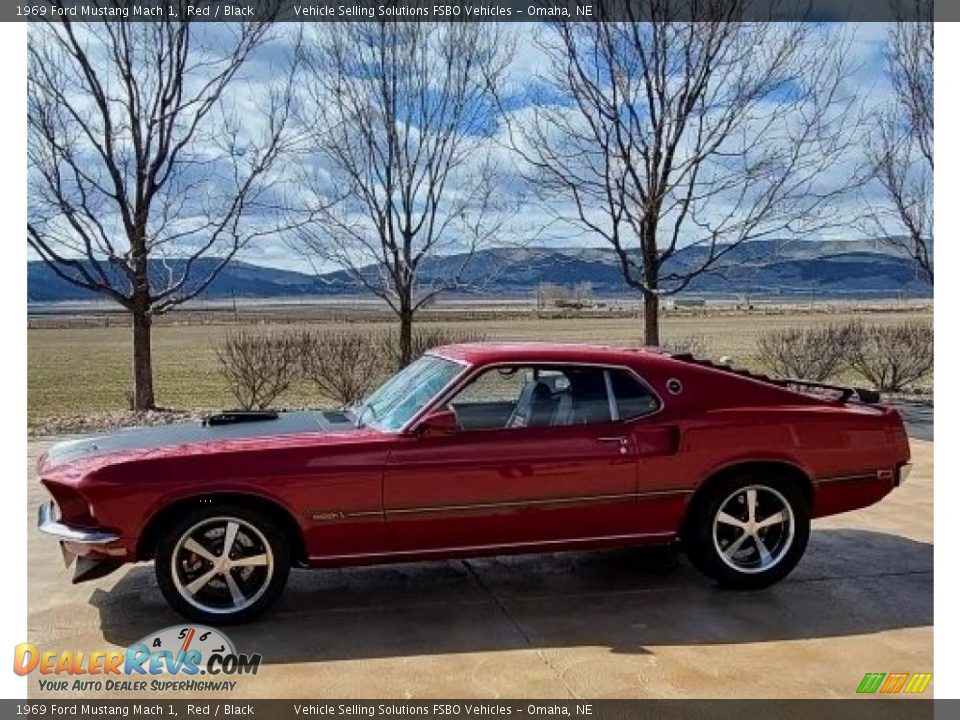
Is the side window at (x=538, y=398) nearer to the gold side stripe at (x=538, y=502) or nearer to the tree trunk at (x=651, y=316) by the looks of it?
the gold side stripe at (x=538, y=502)

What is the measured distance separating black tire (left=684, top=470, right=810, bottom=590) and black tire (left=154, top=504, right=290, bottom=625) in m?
2.38

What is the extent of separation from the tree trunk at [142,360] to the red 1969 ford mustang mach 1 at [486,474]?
306 inches

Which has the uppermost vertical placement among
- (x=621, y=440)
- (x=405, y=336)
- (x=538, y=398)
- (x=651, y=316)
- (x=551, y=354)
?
(x=651, y=316)

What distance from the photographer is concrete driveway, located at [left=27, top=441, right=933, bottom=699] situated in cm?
394

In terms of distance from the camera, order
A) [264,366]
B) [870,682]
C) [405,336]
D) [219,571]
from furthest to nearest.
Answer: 1. [264,366]
2. [405,336]
3. [219,571]
4. [870,682]

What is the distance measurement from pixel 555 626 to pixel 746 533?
1.40m

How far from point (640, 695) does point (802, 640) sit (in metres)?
1.09

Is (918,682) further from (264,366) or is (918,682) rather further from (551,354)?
(264,366)

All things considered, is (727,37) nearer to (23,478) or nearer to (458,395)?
(458,395)

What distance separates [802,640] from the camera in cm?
440

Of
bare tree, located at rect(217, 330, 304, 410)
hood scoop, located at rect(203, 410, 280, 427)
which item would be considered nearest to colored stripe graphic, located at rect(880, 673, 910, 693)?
hood scoop, located at rect(203, 410, 280, 427)

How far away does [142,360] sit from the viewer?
12789mm

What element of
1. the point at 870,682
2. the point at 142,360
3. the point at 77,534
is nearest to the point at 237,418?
the point at 77,534
